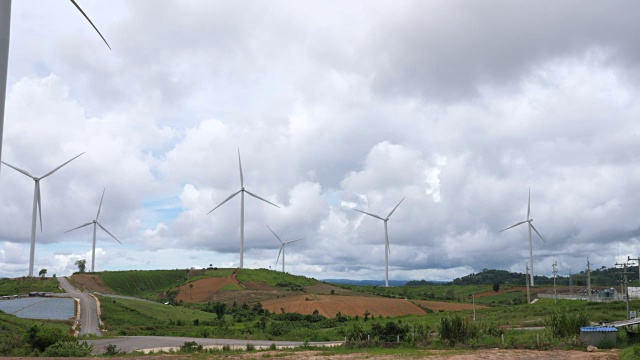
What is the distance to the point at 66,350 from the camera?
1879 inches

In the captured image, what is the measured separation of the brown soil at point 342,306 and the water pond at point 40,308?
40882 millimetres

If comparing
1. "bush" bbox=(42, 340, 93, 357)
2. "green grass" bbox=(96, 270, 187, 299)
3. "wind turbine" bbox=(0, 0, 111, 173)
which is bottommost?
"bush" bbox=(42, 340, 93, 357)

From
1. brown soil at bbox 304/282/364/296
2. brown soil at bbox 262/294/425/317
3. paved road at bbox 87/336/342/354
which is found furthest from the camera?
brown soil at bbox 304/282/364/296

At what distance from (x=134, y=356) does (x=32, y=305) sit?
59030 mm

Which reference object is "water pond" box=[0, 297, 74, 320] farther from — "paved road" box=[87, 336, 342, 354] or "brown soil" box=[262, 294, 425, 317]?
"brown soil" box=[262, 294, 425, 317]

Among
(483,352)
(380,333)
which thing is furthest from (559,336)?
(380,333)

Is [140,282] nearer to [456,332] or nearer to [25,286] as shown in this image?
[25,286]

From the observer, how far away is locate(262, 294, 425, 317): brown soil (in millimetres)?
114250

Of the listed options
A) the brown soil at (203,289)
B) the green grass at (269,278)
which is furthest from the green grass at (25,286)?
the green grass at (269,278)

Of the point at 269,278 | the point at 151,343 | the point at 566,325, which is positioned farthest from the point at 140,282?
the point at 566,325

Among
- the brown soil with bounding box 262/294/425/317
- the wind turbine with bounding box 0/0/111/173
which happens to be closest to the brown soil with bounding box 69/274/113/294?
the brown soil with bounding box 262/294/425/317

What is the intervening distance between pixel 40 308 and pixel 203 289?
232 ft

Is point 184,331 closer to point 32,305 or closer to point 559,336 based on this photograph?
point 32,305

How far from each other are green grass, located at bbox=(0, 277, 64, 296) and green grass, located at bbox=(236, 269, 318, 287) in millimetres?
56140
